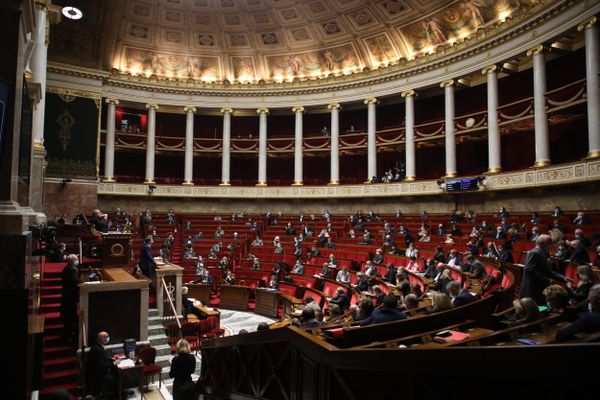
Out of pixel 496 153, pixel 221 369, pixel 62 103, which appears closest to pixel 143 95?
pixel 62 103

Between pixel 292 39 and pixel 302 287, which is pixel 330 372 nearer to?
pixel 302 287

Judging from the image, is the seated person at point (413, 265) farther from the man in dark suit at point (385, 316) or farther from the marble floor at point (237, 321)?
the man in dark suit at point (385, 316)

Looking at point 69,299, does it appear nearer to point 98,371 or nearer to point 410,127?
point 98,371

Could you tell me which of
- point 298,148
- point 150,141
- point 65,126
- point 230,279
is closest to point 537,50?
point 298,148

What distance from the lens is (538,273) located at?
545 cm

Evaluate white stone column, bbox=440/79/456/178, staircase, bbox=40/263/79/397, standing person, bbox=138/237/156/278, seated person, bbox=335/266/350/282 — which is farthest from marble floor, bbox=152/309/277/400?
white stone column, bbox=440/79/456/178

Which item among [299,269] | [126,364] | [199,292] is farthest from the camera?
[299,269]

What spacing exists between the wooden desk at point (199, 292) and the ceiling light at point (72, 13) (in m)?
14.3

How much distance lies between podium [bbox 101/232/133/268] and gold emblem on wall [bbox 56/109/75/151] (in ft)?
46.5

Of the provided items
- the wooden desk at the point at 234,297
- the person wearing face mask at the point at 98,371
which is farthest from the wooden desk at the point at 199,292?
the person wearing face mask at the point at 98,371

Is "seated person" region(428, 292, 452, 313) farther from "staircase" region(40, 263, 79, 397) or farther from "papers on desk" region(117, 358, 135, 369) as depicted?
"staircase" region(40, 263, 79, 397)

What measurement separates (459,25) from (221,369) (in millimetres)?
21414

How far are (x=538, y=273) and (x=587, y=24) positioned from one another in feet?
47.5

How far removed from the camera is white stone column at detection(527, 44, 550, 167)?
56.0 ft
